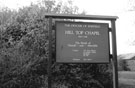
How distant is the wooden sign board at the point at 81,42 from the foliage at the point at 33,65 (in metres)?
2.07

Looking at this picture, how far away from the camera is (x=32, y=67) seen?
7.79 m

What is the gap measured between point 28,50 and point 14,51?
0.63 metres

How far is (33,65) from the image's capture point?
7828 millimetres

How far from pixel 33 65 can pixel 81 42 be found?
102 inches

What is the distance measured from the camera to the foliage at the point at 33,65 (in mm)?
7539

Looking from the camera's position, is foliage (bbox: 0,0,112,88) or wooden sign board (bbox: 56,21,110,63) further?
foliage (bbox: 0,0,112,88)

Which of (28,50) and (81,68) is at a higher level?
(28,50)

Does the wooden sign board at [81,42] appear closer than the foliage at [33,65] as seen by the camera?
Yes

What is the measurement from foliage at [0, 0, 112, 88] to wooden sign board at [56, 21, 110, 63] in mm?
2066

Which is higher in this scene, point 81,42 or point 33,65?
point 81,42

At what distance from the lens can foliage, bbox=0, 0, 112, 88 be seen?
24.7 feet

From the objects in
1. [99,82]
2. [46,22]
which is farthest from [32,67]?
[99,82]

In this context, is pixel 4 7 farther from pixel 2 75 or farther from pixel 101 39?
pixel 101 39

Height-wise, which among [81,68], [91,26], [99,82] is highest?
[91,26]
